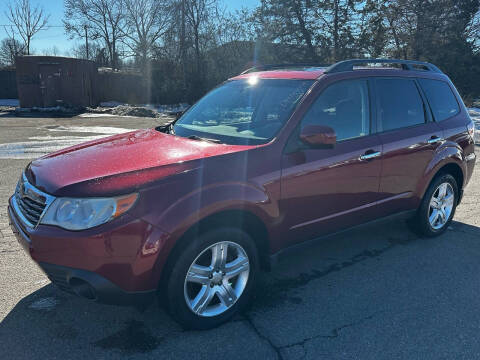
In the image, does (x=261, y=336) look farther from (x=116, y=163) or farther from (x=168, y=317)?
(x=116, y=163)

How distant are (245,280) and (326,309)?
72cm

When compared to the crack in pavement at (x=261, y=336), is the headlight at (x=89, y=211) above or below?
above

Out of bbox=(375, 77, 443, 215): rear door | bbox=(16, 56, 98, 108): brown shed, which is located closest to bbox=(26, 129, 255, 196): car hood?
bbox=(375, 77, 443, 215): rear door

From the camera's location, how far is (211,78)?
27.6 metres

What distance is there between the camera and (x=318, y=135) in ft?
10.2

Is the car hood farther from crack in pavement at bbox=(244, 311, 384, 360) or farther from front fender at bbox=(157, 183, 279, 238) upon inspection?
crack in pavement at bbox=(244, 311, 384, 360)

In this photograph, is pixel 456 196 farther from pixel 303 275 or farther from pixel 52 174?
pixel 52 174

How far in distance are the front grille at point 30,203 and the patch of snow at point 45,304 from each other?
2.52 feet

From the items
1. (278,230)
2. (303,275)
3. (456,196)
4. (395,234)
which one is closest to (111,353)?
(278,230)

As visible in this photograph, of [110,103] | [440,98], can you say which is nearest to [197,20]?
[110,103]

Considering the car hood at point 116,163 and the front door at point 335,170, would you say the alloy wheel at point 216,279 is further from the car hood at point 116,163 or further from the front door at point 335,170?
the car hood at point 116,163

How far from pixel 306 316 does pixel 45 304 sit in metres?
2.04

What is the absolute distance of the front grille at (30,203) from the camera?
8.71 feet

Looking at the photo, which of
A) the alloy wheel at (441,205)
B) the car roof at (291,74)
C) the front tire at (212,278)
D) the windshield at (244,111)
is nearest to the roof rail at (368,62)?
the car roof at (291,74)
